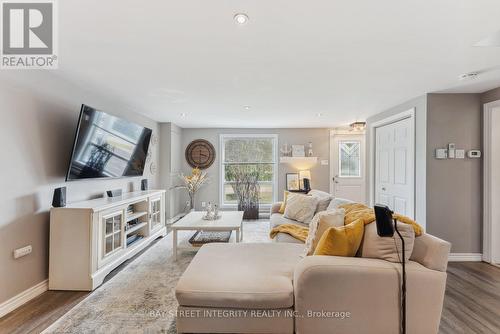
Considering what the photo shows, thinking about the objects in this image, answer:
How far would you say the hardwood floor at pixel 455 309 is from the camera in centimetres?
179

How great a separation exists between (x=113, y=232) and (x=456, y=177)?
172 inches

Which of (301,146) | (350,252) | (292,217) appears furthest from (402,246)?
(301,146)

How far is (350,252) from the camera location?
1.62 m

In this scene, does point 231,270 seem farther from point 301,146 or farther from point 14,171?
point 301,146

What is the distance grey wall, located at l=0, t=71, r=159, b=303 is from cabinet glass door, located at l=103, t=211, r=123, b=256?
1.69 feet

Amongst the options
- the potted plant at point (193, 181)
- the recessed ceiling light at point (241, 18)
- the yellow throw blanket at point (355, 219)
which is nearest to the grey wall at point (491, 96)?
the yellow throw blanket at point (355, 219)

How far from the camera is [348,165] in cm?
583

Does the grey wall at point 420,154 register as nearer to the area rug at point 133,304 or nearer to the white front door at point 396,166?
the white front door at point 396,166

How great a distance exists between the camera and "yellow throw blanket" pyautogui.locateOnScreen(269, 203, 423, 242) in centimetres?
164

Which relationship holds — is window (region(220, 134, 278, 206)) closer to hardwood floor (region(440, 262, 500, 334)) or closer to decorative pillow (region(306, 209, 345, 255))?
hardwood floor (region(440, 262, 500, 334))

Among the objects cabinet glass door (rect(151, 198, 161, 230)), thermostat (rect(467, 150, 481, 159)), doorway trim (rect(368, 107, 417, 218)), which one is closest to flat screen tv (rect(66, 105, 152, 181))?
cabinet glass door (rect(151, 198, 161, 230))

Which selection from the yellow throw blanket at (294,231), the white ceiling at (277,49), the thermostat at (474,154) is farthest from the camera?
the thermostat at (474,154)

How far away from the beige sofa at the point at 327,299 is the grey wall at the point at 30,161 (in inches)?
65.3

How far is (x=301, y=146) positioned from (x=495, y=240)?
3668mm
